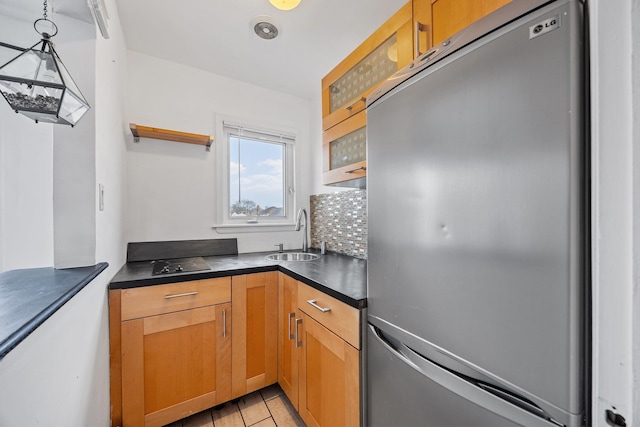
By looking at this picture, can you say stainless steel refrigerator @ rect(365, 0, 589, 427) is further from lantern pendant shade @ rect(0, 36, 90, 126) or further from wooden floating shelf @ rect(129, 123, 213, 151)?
wooden floating shelf @ rect(129, 123, 213, 151)

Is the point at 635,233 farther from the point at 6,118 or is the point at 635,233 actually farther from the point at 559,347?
the point at 6,118

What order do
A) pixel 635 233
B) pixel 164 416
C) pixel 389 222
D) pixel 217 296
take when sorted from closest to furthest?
1. pixel 635 233
2. pixel 389 222
3. pixel 164 416
4. pixel 217 296

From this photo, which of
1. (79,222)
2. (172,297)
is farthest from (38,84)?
(172,297)

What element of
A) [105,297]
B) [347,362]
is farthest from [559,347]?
[105,297]

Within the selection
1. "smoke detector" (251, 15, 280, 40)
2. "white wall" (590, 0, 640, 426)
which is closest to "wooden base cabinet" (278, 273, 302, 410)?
"white wall" (590, 0, 640, 426)

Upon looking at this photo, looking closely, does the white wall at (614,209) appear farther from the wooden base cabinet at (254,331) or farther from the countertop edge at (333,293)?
the wooden base cabinet at (254,331)

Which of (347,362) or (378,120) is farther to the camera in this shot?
(347,362)

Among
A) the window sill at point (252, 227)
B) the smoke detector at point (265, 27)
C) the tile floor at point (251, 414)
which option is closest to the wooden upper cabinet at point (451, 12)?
the smoke detector at point (265, 27)

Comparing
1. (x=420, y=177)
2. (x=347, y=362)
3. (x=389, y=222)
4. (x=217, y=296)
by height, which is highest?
(x=420, y=177)

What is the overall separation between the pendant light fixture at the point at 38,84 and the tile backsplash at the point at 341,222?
1.61 m

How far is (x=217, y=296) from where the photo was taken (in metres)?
1.52

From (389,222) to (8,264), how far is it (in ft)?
4.81

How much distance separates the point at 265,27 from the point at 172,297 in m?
1.70

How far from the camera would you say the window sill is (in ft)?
7.18
